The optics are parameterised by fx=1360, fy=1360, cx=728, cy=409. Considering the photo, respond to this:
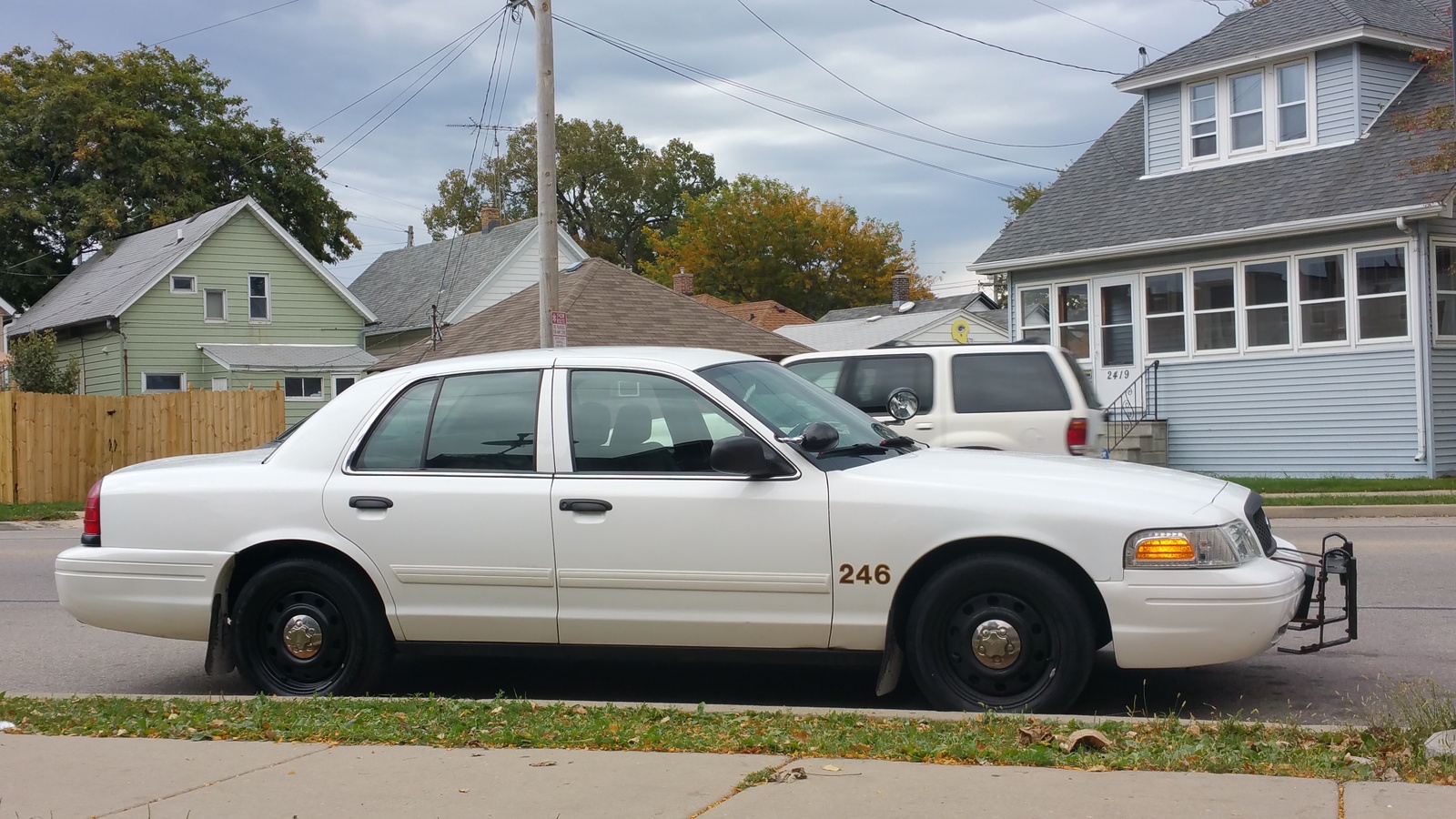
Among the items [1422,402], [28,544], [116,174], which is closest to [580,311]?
[28,544]

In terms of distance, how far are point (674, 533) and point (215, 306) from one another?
3487cm

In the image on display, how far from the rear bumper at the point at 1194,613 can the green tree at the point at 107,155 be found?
43758 mm

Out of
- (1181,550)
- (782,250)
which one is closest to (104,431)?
(1181,550)

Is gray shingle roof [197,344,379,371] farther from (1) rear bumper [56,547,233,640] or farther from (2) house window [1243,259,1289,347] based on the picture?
(1) rear bumper [56,547,233,640]

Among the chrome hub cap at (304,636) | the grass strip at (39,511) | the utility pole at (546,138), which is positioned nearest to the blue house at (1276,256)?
the utility pole at (546,138)

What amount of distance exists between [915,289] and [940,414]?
55.6 m

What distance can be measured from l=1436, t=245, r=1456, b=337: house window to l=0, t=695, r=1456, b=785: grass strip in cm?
1741

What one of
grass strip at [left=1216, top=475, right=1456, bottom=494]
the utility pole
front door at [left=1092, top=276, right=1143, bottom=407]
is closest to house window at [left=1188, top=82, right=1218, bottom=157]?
front door at [left=1092, top=276, right=1143, bottom=407]

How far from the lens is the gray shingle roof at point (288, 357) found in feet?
120

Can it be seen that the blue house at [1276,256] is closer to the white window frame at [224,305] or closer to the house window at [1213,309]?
the house window at [1213,309]

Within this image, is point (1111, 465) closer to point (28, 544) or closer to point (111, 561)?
point (111, 561)

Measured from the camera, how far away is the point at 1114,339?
78.4ft

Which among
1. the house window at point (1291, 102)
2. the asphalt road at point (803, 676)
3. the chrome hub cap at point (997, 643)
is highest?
the house window at point (1291, 102)

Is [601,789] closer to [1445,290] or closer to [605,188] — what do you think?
[1445,290]
